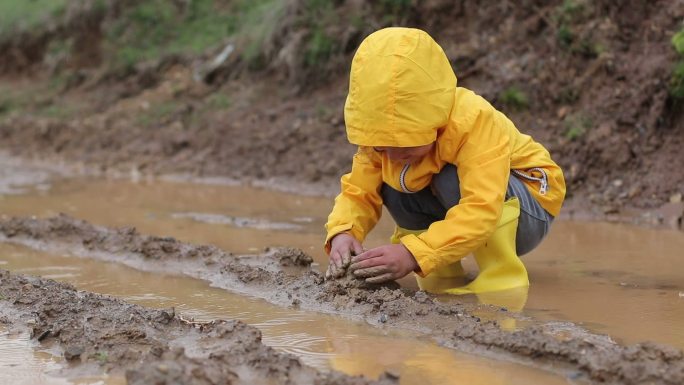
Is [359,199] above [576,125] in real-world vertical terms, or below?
below

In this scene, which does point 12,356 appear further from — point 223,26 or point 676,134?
point 223,26

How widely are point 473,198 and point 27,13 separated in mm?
10809

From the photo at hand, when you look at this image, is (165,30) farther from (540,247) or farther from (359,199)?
(359,199)

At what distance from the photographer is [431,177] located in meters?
3.61

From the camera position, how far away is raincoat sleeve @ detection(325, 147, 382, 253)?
3.75 m

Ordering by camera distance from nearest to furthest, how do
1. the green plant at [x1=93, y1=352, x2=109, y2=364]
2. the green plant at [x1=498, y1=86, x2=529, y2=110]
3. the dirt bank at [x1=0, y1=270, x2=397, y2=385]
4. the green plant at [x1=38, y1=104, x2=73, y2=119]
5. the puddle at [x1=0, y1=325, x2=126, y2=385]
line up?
the dirt bank at [x1=0, y1=270, x2=397, y2=385]
the puddle at [x1=0, y1=325, x2=126, y2=385]
the green plant at [x1=93, y1=352, x2=109, y2=364]
the green plant at [x1=498, y1=86, x2=529, y2=110]
the green plant at [x1=38, y1=104, x2=73, y2=119]

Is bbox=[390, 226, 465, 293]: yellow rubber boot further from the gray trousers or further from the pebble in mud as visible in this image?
the pebble in mud

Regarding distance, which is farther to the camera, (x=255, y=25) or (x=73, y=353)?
(x=255, y=25)

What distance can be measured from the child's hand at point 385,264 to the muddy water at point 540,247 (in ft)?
1.03

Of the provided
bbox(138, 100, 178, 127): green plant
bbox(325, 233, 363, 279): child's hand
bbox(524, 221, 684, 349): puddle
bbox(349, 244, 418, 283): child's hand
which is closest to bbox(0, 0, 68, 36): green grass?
bbox(138, 100, 178, 127): green plant

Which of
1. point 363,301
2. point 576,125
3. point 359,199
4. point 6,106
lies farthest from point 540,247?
point 6,106

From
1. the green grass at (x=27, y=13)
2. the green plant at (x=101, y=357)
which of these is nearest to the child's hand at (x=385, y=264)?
the green plant at (x=101, y=357)

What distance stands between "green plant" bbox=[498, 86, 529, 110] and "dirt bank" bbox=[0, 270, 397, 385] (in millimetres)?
3769

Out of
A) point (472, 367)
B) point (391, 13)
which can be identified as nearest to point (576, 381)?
point (472, 367)
